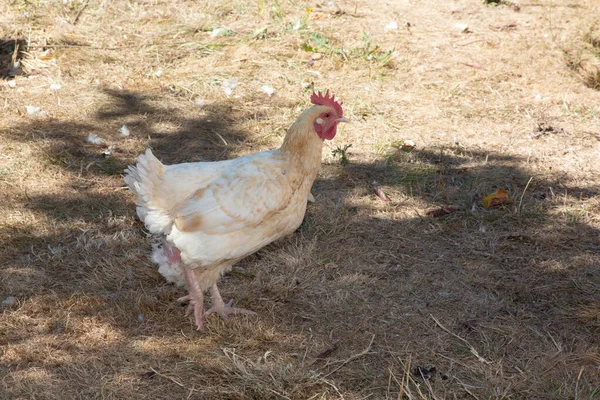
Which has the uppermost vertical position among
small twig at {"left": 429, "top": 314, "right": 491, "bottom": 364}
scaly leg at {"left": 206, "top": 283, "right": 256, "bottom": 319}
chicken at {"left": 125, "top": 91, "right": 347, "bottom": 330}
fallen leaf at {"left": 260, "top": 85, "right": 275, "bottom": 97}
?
chicken at {"left": 125, "top": 91, "right": 347, "bottom": 330}

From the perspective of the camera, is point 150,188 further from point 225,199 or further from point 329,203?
point 329,203

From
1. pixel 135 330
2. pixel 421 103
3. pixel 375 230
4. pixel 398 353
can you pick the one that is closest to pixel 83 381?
pixel 135 330

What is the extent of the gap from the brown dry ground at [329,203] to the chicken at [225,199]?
0.44m

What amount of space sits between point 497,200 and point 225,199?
212 centimetres

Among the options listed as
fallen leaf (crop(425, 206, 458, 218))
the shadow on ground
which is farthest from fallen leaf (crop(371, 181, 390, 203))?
fallen leaf (crop(425, 206, 458, 218))

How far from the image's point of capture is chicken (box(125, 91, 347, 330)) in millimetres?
3232

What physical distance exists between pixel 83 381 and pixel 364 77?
13.9 ft

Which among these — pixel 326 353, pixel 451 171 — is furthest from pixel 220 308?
pixel 451 171

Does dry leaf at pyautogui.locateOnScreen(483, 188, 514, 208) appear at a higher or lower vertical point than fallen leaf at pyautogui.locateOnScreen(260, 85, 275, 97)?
higher

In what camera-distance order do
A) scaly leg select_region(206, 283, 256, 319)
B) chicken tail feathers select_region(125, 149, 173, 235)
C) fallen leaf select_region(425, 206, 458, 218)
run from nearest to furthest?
chicken tail feathers select_region(125, 149, 173, 235) → scaly leg select_region(206, 283, 256, 319) → fallen leaf select_region(425, 206, 458, 218)

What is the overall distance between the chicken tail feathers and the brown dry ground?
1.78ft

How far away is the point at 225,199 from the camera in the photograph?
323 cm

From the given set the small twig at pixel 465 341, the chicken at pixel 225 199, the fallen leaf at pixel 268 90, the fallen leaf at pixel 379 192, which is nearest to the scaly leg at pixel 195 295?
the chicken at pixel 225 199

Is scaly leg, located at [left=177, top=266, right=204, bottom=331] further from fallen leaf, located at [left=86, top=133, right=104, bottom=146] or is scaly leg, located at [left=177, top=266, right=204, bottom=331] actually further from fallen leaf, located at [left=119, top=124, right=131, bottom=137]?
fallen leaf, located at [left=119, top=124, right=131, bottom=137]
